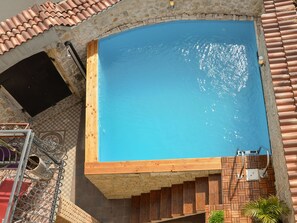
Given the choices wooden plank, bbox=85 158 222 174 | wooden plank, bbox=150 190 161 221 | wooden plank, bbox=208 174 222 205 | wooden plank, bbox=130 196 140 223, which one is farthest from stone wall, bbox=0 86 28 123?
wooden plank, bbox=208 174 222 205

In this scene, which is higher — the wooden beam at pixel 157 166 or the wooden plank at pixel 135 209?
the wooden beam at pixel 157 166

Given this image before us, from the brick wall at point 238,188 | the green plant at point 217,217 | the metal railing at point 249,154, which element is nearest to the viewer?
the green plant at point 217,217

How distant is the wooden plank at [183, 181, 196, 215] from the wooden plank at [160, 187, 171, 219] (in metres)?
0.74

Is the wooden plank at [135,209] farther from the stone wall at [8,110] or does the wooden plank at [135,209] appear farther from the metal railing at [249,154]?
the stone wall at [8,110]

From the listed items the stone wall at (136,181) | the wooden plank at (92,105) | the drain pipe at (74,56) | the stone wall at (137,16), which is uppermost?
the stone wall at (137,16)

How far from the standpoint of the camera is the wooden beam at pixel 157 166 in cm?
1334

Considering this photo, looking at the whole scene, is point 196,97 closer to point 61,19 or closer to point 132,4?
point 132,4

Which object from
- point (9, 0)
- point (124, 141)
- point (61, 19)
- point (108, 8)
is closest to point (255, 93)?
point (124, 141)

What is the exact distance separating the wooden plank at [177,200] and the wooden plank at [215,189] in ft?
4.29

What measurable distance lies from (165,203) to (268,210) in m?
4.29

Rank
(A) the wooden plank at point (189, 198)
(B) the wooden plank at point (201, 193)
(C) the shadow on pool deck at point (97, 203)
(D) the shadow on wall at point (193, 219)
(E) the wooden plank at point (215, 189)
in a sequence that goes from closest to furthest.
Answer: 1. (E) the wooden plank at point (215, 189)
2. (B) the wooden plank at point (201, 193)
3. (A) the wooden plank at point (189, 198)
4. (D) the shadow on wall at point (193, 219)
5. (C) the shadow on pool deck at point (97, 203)

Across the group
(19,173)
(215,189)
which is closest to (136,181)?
(215,189)

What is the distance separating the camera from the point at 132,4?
15.3 m

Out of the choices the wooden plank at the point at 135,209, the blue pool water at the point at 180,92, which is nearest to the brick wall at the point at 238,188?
the blue pool water at the point at 180,92
